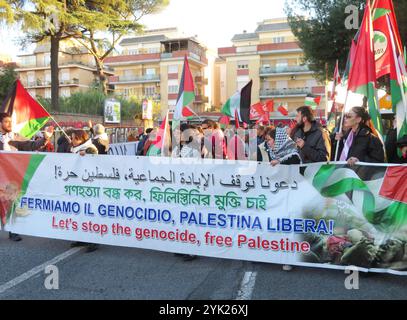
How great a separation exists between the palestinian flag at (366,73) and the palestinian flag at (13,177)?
4253mm

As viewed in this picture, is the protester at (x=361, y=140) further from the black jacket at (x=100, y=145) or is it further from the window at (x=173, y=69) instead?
Answer: the window at (x=173, y=69)

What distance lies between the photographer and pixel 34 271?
15.5 feet

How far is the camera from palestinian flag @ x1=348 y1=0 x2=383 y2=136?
5094mm

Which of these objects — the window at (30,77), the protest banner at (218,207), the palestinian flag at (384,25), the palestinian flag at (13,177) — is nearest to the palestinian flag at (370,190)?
the protest banner at (218,207)

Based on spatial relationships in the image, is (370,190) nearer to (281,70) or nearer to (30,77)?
(281,70)

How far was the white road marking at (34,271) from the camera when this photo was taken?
4.26 m

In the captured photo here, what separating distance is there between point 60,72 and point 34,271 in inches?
2778

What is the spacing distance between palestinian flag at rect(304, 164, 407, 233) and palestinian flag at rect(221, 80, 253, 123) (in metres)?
5.41

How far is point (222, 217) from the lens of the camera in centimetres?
484

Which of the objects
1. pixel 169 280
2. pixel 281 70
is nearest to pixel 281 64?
pixel 281 70

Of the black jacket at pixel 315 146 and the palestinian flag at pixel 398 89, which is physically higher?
the palestinian flag at pixel 398 89

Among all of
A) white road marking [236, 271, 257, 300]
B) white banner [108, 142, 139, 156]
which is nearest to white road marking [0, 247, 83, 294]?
white road marking [236, 271, 257, 300]
